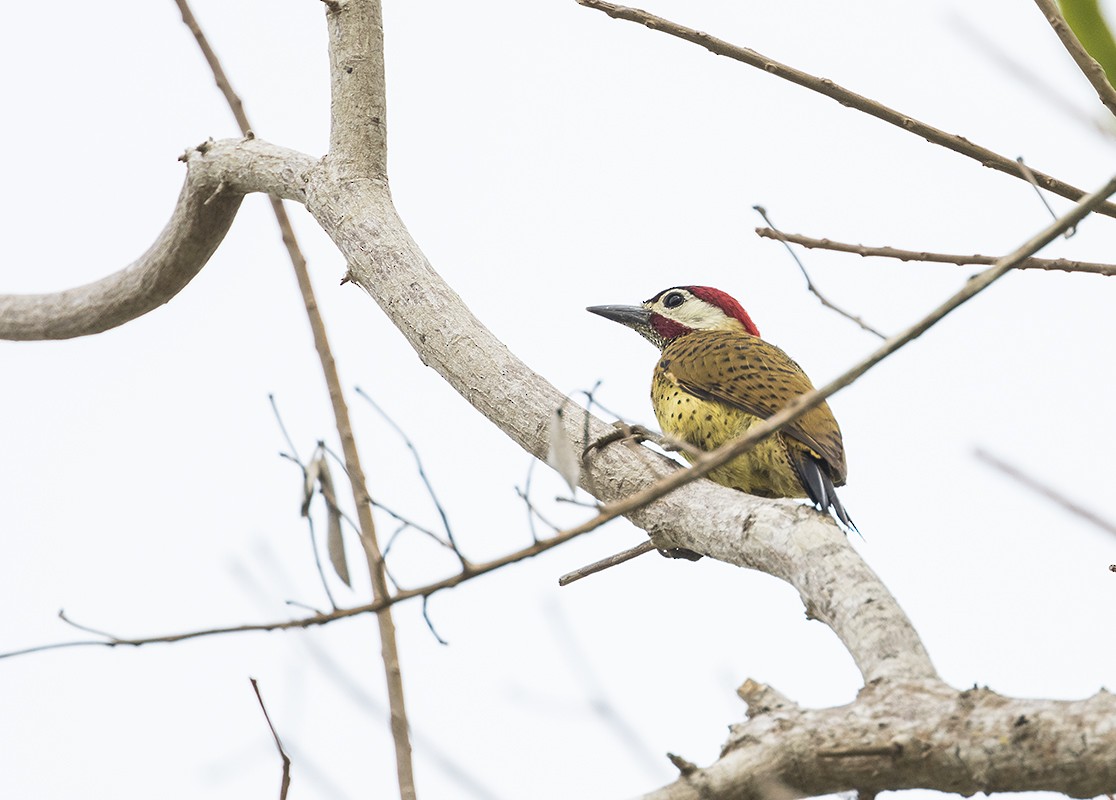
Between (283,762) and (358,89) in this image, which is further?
(358,89)

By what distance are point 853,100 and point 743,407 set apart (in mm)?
1653

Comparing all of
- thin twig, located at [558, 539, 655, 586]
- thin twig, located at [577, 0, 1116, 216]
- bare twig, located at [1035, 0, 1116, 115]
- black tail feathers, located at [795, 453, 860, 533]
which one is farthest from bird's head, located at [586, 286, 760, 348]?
bare twig, located at [1035, 0, 1116, 115]

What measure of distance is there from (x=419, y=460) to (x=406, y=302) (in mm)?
1269

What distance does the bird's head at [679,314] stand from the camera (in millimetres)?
4652

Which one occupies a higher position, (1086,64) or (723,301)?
(723,301)

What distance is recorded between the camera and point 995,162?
1962 millimetres

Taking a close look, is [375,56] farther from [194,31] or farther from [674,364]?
[674,364]

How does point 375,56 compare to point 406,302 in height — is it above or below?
above

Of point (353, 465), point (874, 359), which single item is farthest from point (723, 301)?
point (874, 359)

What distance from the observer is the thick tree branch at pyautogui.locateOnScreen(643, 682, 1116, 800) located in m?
1.35

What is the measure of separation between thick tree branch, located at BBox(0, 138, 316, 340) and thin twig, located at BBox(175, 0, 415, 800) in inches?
24.1

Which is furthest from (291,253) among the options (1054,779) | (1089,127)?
(1054,779)

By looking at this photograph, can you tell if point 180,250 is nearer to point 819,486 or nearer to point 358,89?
point 358,89

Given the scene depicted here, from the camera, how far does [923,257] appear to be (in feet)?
6.61
